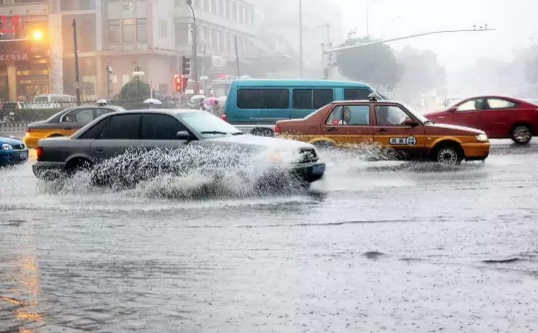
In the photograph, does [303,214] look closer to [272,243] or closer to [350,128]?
[272,243]

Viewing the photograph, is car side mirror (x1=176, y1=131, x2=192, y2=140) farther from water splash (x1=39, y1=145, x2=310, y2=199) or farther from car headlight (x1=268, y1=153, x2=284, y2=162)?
car headlight (x1=268, y1=153, x2=284, y2=162)

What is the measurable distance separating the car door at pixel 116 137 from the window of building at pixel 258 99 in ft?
22.7

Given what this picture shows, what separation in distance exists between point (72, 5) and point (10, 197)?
55.0 m

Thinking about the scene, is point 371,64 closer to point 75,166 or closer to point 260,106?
point 260,106

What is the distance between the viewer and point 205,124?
1235 cm

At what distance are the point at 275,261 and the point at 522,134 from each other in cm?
1621

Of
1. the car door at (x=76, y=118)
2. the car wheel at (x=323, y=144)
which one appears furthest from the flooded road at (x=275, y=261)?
the car door at (x=76, y=118)

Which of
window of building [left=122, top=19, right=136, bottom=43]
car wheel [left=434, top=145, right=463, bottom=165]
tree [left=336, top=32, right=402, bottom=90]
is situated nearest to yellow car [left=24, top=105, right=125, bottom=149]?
car wheel [left=434, top=145, right=463, bottom=165]

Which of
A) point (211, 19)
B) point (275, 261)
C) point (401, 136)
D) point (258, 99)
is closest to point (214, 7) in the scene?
point (211, 19)

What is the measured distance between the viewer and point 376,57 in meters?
76.8

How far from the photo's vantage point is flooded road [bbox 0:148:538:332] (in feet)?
17.2

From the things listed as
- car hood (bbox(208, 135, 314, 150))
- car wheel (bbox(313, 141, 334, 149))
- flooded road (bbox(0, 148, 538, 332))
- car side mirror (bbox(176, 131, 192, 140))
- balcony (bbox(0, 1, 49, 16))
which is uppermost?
balcony (bbox(0, 1, 49, 16))

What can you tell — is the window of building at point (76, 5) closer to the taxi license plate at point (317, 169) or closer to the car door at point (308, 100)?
the car door at point (308, 100)

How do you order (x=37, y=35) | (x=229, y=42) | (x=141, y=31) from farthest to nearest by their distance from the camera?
(x=229, y=42)
(x=141, y=31)
(x=37, y=35)
